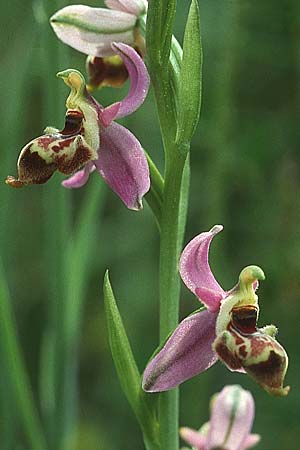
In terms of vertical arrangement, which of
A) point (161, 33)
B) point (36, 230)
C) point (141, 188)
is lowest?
point (36, 230)

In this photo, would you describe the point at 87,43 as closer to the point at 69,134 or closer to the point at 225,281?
the point at 69,134

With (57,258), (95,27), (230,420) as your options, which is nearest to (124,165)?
(95,27)

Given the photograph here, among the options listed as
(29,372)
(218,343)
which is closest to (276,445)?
(29,372)

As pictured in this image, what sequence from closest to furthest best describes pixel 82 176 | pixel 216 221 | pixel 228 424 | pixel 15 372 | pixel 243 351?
pixel 243 351 → pixel 82 176 → pixel 228 424 → pixel 15 372 → pixel 216 221

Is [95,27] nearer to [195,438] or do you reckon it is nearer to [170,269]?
[170,269]

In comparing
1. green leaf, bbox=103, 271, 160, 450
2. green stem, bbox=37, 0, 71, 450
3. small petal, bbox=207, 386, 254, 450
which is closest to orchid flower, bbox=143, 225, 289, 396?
green leaf, bbox=103, 271, 160, 450

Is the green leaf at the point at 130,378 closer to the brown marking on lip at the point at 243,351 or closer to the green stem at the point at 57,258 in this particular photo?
the brown marking on lip at the point at 243,351
